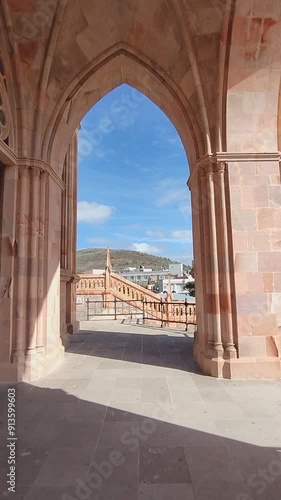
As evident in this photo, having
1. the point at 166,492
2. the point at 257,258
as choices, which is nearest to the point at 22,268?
the point at 166,492

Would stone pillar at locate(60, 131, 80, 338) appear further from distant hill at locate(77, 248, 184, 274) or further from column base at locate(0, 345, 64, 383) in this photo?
distant hill at locate(77, 248, 184, 274)

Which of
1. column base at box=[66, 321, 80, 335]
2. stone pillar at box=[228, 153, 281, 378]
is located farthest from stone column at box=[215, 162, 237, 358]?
column base at box=[66, 321, 80, 335]

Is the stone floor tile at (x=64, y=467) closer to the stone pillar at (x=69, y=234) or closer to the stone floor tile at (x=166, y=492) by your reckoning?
the stone floor tile at (x=166, y=492)

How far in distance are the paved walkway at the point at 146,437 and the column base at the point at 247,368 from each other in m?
0.17

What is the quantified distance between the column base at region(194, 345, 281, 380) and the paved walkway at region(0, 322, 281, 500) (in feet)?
0.54

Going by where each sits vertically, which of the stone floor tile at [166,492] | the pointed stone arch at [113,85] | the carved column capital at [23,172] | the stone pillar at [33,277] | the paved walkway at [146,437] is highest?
the pointed stone arch at [113,85]

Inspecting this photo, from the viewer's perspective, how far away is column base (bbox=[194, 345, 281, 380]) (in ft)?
14.5

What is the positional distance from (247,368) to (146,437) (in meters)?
2.39

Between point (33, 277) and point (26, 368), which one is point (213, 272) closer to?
point (33, 277)

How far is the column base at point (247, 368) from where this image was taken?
14.5 ft

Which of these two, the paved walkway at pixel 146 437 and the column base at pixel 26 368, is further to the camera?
the column base at pixel 26 368

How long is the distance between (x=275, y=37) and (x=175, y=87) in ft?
6.01

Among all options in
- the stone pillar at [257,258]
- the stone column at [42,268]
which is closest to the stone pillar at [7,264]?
the stone column at [42,268]

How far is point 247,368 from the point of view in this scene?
444 cm
